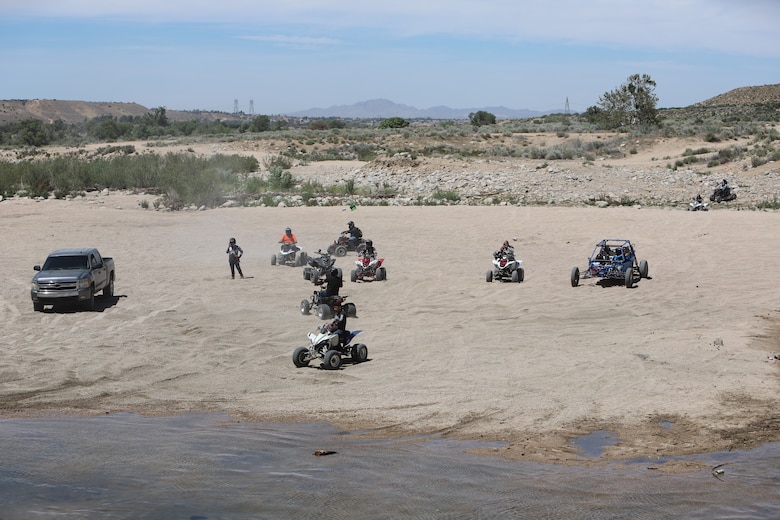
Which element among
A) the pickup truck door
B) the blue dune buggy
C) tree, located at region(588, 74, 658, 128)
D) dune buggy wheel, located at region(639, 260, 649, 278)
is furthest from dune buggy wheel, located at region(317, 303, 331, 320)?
tree, located at region(588, 74, 658, 128)

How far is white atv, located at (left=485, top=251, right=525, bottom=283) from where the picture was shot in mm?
24781

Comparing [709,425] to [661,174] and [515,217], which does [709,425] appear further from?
[661,174]

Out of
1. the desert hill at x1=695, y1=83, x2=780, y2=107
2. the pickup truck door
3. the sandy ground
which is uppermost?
the desert hill at x1=695, y1=83, x2=780, y2=107

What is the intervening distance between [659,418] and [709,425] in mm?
709

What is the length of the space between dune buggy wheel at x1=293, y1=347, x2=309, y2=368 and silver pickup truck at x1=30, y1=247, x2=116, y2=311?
771 centimetres

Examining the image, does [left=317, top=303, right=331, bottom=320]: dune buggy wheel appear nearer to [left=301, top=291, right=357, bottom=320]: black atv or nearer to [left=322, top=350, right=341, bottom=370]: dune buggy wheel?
[left=301, top=291, right=357, bottom=320]: black atv

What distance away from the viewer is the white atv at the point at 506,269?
81.3 feet

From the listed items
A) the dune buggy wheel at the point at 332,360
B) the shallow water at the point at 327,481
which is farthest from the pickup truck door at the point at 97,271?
the shallow water at the point at 327,481

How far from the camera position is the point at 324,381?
15336 mm

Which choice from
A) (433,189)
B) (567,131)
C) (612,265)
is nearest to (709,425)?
(612,265)

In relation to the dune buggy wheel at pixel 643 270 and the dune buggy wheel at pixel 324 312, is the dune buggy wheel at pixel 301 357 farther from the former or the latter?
the dune buggy wheel at pixel 643 270

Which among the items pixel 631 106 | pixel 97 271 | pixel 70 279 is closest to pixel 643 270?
pixel 97 271

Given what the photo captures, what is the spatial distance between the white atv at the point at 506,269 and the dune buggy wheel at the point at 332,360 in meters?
9.77

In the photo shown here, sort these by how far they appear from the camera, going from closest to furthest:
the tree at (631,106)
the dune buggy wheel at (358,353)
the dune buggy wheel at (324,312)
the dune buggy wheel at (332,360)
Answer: the dune buggy wheel at (332,360) < the dune buggy wheel at (358,353) < the dune buggy wheel at (324,312) < the tree at (631,106)
